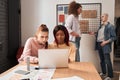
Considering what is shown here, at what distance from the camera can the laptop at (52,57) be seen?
2.05 m

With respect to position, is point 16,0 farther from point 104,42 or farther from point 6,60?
point 104,42

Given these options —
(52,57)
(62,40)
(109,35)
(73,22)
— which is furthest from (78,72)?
(109,35)

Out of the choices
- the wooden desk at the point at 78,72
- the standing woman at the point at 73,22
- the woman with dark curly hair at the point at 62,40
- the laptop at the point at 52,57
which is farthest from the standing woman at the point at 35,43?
the standing woman at the point at 73,22

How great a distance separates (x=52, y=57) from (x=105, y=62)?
213 cm

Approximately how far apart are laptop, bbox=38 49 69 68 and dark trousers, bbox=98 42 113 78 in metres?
1.91

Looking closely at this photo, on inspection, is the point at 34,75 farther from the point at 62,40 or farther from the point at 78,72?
the point at 62,40

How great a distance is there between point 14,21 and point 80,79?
271cm

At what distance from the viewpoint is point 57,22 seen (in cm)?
429

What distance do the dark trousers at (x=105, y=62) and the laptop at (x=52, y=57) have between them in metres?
1.91

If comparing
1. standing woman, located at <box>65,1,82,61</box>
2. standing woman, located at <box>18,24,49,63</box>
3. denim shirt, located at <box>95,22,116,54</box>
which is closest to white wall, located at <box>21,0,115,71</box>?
denim shirt, located at <box>95,22,116,54</box>

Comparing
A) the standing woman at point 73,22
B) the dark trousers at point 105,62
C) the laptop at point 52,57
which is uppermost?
the standing woman at point 73,22

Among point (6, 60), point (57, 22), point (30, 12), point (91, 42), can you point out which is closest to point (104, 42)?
point (91, 42)

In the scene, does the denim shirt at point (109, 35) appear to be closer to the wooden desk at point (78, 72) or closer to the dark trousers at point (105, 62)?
the dark trousers at point (105, 62)

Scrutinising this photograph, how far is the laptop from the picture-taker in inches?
80.8
